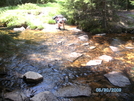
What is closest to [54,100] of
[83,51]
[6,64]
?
[6,64]

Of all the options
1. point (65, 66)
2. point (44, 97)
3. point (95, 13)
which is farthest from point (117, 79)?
point (95, 13)

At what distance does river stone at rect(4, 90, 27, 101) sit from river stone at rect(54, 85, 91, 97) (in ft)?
2.85

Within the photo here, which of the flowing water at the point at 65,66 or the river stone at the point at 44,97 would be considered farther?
the flowing water at the point at 65,66

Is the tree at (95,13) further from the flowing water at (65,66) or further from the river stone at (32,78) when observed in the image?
the river stone at (32,78)

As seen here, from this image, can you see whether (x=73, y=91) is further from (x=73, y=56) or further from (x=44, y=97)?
(x=73, y=56)

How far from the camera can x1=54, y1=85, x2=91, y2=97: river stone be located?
3.47m

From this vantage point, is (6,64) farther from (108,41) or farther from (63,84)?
(108,41)

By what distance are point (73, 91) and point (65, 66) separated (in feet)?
5.12

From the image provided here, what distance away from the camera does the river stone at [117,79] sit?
394cm

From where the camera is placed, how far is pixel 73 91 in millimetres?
3602

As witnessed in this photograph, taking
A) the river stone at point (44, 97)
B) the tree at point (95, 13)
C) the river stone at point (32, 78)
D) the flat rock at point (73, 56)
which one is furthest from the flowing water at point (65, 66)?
the tree at point (95, 13)

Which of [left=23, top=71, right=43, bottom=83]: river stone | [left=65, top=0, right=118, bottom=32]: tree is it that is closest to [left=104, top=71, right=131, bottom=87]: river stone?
[left=23, top=71, right=43, bottom=83]: river stone

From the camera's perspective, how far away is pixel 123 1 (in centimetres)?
Answer: 1638

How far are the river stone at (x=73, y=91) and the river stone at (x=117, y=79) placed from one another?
921 millimetres
